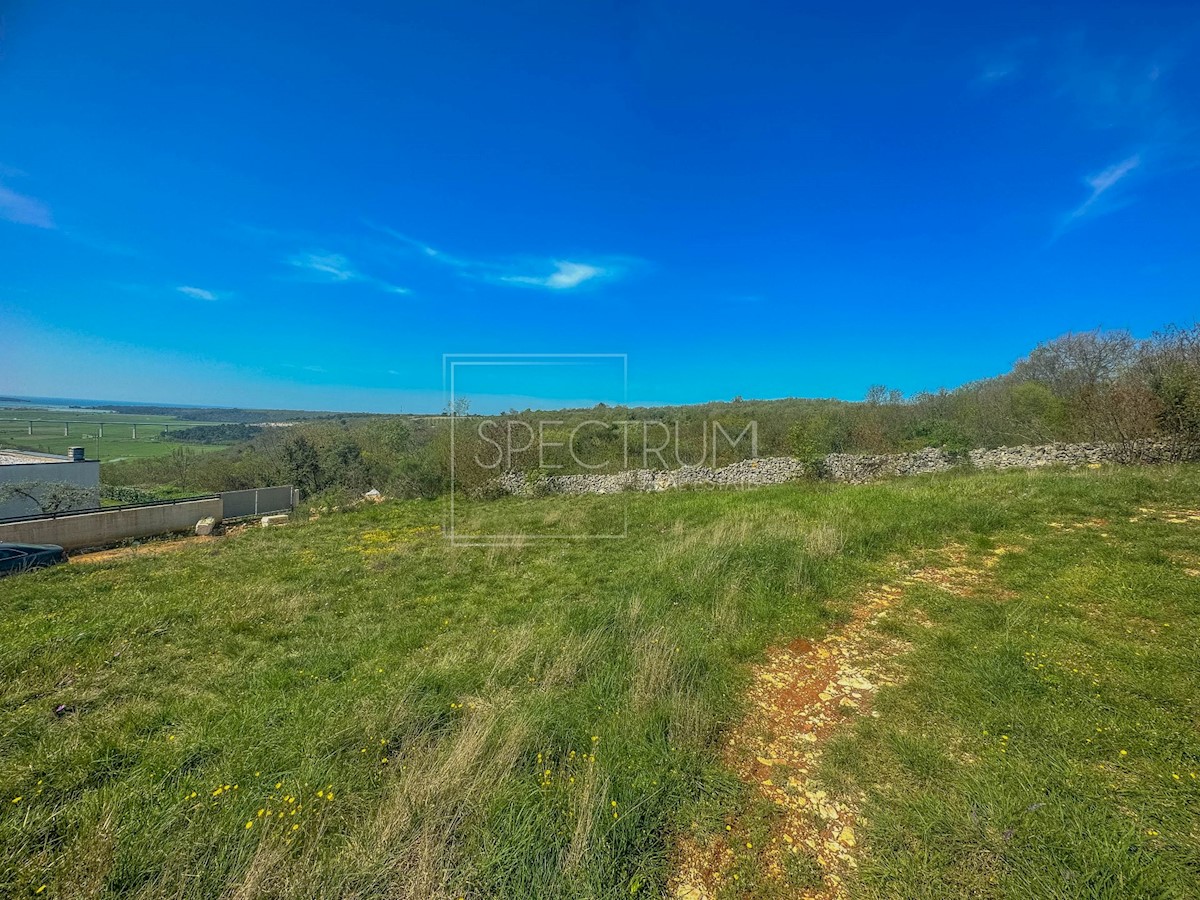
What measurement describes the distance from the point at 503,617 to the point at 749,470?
13.3 m

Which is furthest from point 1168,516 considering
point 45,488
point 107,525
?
point 45,488

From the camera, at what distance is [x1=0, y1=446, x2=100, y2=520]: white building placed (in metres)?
15.4

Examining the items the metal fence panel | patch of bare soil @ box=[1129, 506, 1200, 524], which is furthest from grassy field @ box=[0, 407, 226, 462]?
patch of bare soil @ box=[1129, 506, 1200, 524]

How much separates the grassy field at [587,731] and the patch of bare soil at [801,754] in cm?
5

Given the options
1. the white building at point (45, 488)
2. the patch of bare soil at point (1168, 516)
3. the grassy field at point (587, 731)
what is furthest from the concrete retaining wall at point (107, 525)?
the patch of bare soil at point (1168, 516)

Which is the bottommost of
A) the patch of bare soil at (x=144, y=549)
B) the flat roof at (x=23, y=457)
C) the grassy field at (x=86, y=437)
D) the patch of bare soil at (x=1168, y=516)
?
the patch of bare soil at (x=144, y=549)

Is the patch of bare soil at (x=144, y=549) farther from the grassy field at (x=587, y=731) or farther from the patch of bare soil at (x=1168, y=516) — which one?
the patch of bare soil at (x=1168, y=516)

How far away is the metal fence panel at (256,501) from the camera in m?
15.5

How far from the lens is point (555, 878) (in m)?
1.93

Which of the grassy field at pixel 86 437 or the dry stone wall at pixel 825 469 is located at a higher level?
the grassy field at pixel 86 437

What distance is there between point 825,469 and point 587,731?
15.1 m

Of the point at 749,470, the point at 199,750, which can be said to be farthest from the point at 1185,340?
the point at 199,750

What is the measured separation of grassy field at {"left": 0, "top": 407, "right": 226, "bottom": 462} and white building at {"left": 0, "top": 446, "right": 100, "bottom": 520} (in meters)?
2.81

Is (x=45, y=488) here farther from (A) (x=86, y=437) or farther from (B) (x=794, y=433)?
(B) (x=794, y=433)
